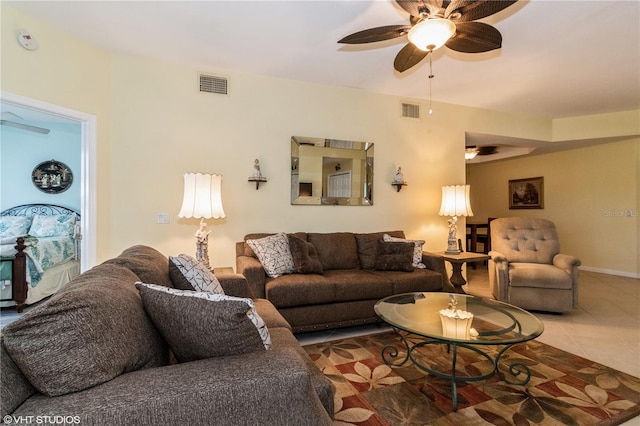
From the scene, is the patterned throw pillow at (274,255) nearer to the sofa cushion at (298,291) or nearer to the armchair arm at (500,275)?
the sofa cushion at (298,291)

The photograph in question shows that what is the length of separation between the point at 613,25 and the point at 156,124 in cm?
420

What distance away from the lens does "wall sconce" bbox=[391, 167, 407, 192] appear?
3996mm

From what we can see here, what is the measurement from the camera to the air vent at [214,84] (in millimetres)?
3290

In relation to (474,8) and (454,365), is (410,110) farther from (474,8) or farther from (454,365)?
(454,365)

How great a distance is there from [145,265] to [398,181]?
3.15 m

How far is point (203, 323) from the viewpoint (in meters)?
1.04

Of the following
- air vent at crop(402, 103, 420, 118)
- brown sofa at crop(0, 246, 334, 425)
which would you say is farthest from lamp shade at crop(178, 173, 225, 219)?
air vent at crop(402, 103, 420, 118)

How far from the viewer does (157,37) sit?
2717 mm

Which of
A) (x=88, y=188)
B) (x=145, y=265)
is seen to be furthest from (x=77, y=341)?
(x=88, y=188)

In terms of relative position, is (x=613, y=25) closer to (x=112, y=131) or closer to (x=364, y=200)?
(x=364, y=200)

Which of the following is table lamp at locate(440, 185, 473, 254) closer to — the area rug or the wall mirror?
the wall mirror

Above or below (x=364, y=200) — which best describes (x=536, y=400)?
below

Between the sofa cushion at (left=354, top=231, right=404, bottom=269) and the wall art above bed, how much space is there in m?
4.96

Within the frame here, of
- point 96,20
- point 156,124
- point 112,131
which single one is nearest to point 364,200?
point 156,124
